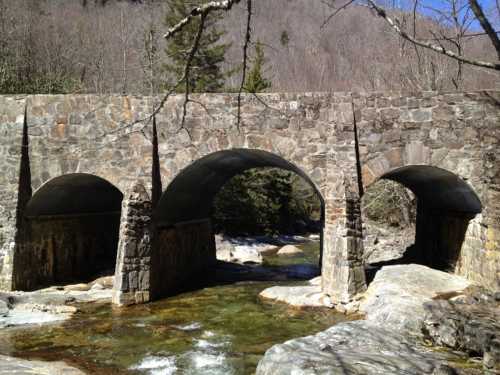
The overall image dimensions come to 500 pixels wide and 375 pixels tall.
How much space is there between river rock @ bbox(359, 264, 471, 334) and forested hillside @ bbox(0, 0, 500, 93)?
11365 millimetres

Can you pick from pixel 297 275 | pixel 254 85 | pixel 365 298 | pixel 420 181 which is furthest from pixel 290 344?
pixel 254 85

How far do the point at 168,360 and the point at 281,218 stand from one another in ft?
61.1

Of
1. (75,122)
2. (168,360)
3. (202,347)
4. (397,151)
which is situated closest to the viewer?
(168,360)

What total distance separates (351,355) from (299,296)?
463 cm

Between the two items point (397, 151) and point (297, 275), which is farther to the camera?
point (297, 275)

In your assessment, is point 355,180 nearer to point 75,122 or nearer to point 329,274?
point 329,274

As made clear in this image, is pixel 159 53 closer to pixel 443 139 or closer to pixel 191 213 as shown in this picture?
pixel 191 213

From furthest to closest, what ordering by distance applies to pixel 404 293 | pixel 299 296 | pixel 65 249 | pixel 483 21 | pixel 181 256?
pixel 65 249
pixel 181 256
pixel 299 296
pixel 404 293
pixel 483 21

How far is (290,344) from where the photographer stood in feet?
19.8

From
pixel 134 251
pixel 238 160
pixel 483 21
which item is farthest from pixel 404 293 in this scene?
pixel 483 21

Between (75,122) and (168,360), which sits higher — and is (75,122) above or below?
above

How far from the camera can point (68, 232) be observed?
13188 millimetres

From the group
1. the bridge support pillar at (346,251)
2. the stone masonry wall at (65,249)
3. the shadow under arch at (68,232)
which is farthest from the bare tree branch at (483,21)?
the stone masonry wall at (65,249)

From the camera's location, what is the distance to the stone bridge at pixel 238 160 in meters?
9.67
